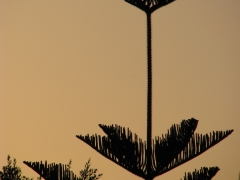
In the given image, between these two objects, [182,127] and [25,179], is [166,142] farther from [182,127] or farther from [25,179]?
[25,179]

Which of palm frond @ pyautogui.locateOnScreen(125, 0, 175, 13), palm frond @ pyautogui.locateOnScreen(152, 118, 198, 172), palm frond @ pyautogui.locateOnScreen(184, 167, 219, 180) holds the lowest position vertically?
palm frond @ pyautogui.locateOnScreen(184, 167, 219, 180)

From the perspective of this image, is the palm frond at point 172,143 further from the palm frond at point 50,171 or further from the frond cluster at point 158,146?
the palm frond at point 50,171

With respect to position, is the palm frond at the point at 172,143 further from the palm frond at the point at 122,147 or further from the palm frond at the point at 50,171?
the palm frond at the point at 50,171

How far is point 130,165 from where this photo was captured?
2492 millimetres

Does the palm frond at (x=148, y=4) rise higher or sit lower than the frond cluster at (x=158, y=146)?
higher

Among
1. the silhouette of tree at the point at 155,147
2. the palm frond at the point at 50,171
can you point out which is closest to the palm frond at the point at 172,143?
the silhouette of tree at the point at 155,147

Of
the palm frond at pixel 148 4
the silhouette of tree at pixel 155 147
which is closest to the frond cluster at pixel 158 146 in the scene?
the silhouette of tree at pixel 155 147

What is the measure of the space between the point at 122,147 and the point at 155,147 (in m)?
0.25

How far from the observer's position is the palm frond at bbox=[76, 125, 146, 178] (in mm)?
2443

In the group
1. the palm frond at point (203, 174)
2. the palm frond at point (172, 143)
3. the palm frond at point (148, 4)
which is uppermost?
the palm frond at point (148, 4)

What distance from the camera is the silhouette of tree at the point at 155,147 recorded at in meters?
2.42

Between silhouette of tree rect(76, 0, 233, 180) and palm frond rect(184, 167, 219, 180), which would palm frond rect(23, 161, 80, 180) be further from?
palm frond rect(184, 167, 219, 180)

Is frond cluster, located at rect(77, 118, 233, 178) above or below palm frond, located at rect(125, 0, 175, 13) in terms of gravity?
below

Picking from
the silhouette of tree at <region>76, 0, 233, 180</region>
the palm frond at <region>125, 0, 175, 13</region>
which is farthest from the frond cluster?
the palm frond at <region>125, 0, 175, 13</region>
